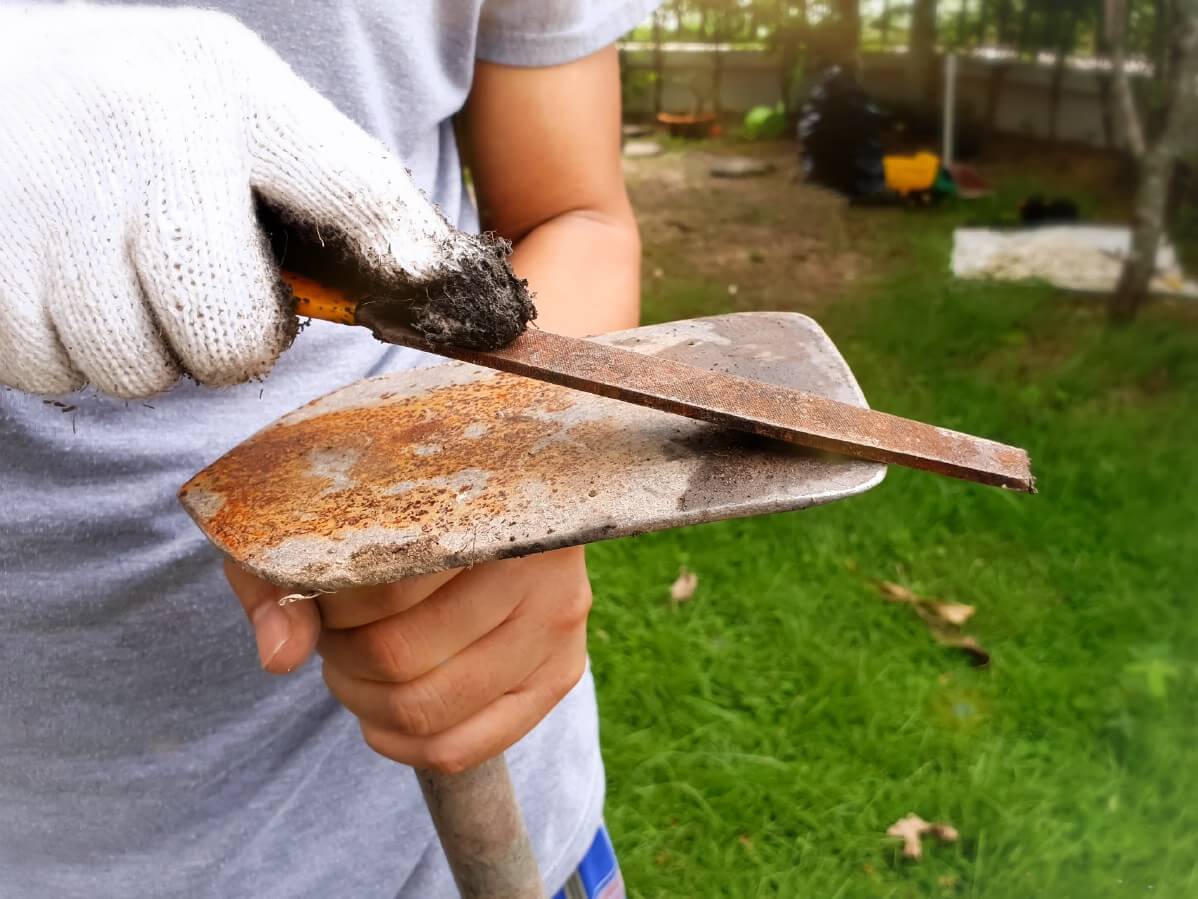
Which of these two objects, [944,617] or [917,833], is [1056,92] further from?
[917,833]

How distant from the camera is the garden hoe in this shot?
0.89 meters

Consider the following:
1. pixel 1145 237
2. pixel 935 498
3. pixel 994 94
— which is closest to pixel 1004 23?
pixel 994 94

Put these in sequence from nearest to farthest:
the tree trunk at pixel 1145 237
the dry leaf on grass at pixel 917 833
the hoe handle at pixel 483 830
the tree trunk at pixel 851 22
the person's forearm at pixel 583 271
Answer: the hoe handle at pixel 483 830 → the person's forearm at pixel 583 271 → the dry leaf on grass at pixel 917 833 → the tree trunk at pixel 1145 237 → the tree trunk at pixel 851 22

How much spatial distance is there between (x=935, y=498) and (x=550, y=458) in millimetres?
3178

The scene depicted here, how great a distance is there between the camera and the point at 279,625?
38.8 inches

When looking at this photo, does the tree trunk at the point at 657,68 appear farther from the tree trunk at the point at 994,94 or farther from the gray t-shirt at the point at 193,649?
the gray t-shirt at the point at 193,649

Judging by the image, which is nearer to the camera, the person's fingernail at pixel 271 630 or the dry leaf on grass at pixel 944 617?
the person's fingernail at pixel 271 630

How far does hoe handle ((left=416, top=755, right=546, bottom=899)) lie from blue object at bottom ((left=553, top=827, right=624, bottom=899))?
34 centimetres

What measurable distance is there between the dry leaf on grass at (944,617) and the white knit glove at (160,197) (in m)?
2.84

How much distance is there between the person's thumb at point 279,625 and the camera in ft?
3.22

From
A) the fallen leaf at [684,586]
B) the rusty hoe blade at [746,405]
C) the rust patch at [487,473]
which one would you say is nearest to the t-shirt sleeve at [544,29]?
the rust patch at [487,473]

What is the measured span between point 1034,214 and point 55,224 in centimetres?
487

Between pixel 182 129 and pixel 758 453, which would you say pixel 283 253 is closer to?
pixel 182 129

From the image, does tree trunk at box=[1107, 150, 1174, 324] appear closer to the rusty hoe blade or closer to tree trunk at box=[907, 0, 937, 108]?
tree trunk at box=[907, 0, 937, 108]
